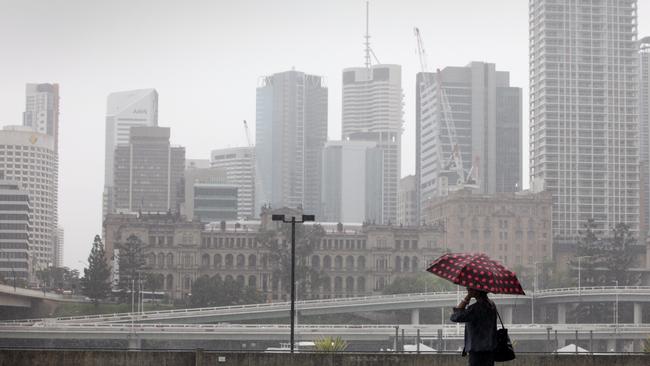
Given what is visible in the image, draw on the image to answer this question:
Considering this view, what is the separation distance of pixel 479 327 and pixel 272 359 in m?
15.4

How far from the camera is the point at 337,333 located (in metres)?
154

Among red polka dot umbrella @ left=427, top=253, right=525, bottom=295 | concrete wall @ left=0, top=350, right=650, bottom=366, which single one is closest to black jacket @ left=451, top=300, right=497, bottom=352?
red polka dot umbrella @ left=427, top=253, right=525, bottom=295

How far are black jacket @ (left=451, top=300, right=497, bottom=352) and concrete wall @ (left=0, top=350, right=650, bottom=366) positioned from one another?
14499mm

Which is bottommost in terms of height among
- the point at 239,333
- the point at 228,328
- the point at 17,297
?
the point at 239,333

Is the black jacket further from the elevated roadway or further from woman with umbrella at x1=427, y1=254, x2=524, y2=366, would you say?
the elevated roadway

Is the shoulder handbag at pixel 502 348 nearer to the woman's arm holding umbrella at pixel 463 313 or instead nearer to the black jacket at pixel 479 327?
the black jacket at pixel 479 327

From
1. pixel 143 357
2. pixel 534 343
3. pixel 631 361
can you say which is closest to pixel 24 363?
pixel 143 357

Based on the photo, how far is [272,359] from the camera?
35250 mm

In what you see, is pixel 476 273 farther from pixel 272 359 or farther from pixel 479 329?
pixel 272 359

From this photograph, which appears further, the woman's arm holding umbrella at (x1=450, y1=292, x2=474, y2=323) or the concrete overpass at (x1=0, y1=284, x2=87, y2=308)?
the concrete overpass at (x1=0, y1=284, x2=87, y2=308)

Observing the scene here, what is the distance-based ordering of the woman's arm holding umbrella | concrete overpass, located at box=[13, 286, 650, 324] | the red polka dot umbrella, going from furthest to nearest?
concrete overpass, located at box=[13, 286, 650, 324] → the red polka dot umbrella → the woman's arm holding umbrella

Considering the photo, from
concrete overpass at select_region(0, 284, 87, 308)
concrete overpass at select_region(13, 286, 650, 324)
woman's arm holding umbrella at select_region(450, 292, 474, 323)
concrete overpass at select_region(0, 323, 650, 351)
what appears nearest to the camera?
woman's arm holding umbrella at select_region(450, 292, 474, 323)

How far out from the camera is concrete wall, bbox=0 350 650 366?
34312 mm

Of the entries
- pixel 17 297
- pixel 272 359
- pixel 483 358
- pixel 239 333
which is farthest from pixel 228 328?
pixel 483 358
